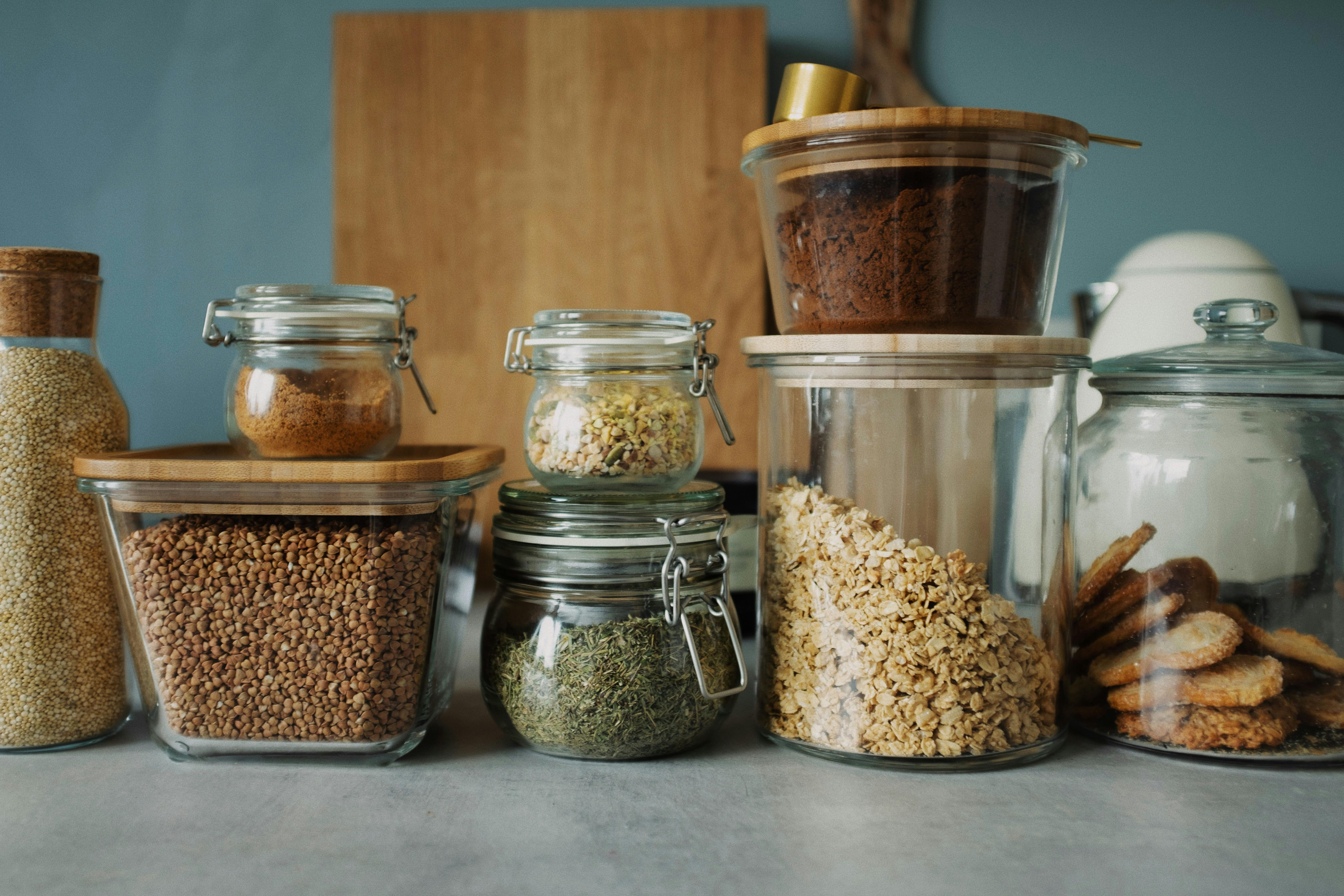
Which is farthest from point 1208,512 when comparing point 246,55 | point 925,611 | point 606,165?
point 246,55

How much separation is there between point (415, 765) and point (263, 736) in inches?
3.9

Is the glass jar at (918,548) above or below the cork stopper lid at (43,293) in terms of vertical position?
below

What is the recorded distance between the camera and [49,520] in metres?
0.69

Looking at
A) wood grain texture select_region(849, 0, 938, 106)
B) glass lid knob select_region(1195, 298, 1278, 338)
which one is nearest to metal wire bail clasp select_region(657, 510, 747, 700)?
glass lid knob select_region(1195, 298, 1278, 338)

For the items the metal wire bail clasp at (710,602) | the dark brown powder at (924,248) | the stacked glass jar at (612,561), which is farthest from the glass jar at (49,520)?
the dark brown powder at (924,248)

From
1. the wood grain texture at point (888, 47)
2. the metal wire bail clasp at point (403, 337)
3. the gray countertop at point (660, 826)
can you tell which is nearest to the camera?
the gray countertop at point (660, 826)

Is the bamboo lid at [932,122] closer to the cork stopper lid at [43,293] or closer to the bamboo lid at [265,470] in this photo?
the bamboo lid at [265,470]

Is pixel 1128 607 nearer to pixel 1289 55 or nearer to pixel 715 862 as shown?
pixel 715 862

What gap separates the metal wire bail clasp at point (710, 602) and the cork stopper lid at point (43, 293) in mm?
431

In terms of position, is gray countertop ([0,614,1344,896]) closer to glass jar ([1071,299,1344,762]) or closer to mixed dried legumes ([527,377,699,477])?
glass jar ([1071,299,1344,762])

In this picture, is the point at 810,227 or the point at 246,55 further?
the point at 246,55

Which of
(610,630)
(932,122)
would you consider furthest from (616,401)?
(932,122)

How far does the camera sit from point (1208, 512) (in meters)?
0.71

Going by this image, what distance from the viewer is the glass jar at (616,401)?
678 millimetres
